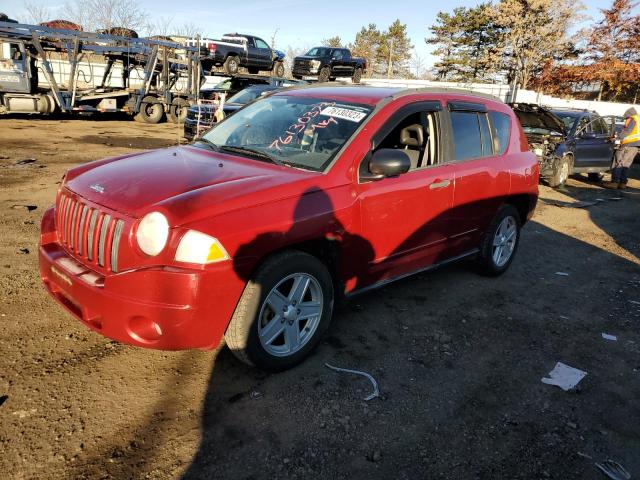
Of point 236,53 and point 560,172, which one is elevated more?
point 236,53

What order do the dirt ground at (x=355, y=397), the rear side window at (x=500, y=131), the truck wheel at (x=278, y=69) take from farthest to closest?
the truck wheel at (x=278, y=69)
the rear side window at (x=500, y=131)
the dirt ground at (x=355, y=397)

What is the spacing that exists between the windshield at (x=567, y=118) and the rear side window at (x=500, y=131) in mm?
7745

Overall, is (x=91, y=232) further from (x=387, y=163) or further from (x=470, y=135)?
(x=470, y=135)

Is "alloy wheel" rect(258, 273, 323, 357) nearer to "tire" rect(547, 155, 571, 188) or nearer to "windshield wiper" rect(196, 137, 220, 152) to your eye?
"windshield wiper" rect(196, 137, 220, 152)

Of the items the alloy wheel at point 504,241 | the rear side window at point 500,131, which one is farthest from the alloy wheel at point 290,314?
the rear side window at point 500,131

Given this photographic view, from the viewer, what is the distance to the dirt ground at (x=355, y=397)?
254cm

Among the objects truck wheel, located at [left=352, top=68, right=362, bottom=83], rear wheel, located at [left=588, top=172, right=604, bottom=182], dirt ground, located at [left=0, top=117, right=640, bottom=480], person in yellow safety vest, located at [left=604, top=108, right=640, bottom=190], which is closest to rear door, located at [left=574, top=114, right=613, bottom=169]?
person in yellow safety vest, located at [left=604, top=108, right=640, bottom=190]

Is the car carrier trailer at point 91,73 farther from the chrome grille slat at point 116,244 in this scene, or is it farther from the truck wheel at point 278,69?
the chrome grille slat at point 116,244

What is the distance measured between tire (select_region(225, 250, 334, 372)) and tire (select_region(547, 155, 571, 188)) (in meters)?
9.84

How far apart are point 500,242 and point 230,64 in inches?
720

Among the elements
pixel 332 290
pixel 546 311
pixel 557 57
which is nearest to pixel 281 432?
pixel 332 290

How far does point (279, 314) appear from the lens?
3.15 m

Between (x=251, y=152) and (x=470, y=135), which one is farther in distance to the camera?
(x=470, y=135)

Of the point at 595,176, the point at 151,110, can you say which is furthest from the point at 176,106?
the point at 595,176
